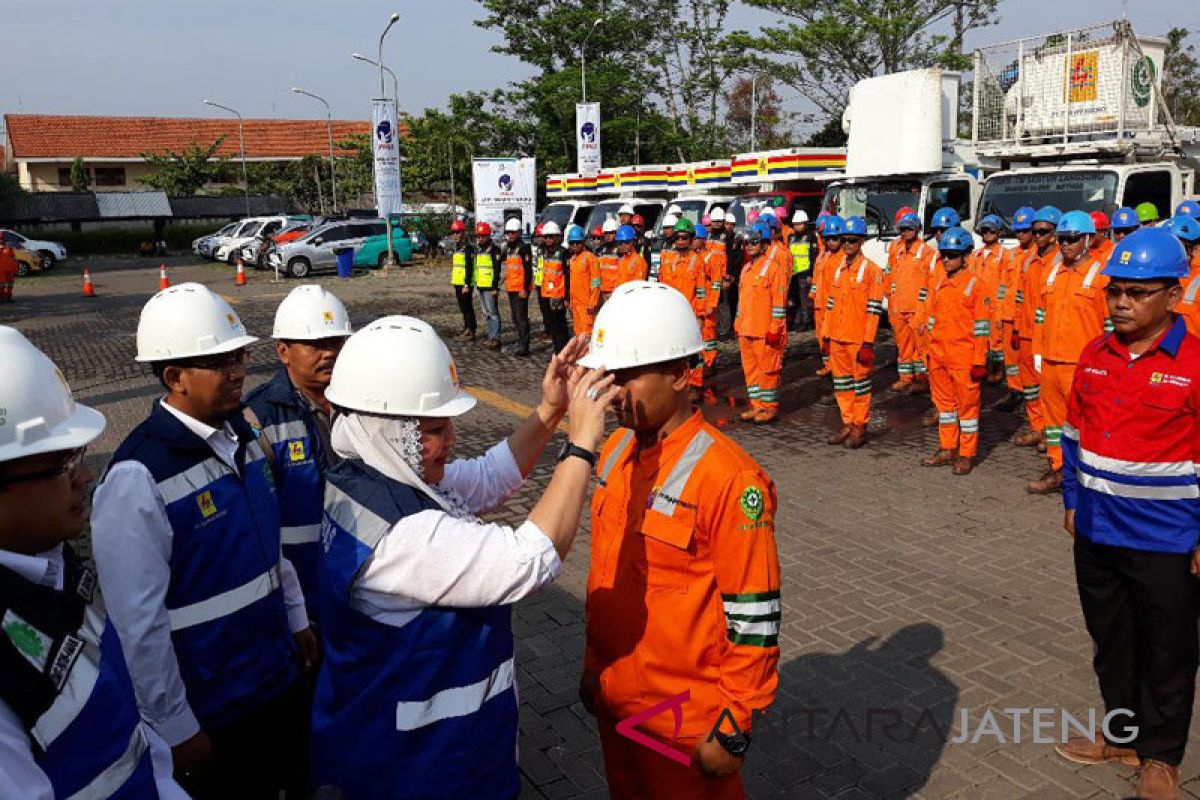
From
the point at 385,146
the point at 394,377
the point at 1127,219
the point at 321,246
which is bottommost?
the point at 394,377

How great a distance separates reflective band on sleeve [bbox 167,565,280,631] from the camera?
2641 millimetres

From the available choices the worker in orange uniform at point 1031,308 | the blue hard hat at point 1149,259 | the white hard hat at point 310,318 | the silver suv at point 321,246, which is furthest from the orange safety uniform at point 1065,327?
the silver suv at point 321,246

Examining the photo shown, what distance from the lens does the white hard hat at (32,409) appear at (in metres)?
1.63

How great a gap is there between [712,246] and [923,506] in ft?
24.5

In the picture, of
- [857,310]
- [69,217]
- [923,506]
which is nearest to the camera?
[923,506]

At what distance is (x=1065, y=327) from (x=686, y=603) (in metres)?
5.49

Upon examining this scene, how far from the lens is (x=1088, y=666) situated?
4508 mm

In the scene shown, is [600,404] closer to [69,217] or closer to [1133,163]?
[1133,163]

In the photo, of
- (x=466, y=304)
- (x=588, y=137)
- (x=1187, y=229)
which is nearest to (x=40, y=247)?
(x=588, y=137)

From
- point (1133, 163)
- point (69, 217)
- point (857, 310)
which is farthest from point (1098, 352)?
point (69, 217)

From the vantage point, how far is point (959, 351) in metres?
7.82

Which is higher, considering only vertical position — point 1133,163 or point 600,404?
point 1133,163

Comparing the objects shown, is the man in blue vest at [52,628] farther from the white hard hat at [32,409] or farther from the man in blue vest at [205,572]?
the man in blue vest at [205,572]

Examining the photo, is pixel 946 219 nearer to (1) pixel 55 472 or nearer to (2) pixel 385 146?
(1) pixel 55 472
